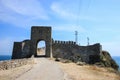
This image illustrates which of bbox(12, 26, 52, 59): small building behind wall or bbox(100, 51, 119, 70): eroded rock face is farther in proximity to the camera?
bbox(100, 51, 119, 70): eroded rock face

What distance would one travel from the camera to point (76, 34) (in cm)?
7262

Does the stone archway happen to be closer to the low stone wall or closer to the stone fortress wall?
the stone fortress wall

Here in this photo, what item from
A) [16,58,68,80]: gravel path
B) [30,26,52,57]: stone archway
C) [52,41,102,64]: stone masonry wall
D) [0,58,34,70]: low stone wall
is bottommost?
[16,58,68,80]: gravel path

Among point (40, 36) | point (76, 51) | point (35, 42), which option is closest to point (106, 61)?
point (76, 51)

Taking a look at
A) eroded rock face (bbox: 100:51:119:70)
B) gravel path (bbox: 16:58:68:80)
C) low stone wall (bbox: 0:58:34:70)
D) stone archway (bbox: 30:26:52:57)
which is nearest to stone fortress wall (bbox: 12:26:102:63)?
stone archway (bbox: 30:26:52:57)

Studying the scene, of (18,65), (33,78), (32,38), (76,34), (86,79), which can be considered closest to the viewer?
(33,78)

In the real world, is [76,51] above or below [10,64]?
above

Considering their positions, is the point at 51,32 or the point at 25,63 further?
the point at 51,32

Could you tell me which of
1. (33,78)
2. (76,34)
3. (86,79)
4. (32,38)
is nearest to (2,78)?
(33,78)

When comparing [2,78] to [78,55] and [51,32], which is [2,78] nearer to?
[51,32]

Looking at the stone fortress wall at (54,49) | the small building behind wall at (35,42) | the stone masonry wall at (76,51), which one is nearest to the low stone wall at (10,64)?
the small building behind wall at (35,42)

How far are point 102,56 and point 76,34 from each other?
23.0m

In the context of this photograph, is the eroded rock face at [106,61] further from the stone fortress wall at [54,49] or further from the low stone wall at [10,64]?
the low stone wall at [10,64]

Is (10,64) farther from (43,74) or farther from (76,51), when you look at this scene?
(76,51)
